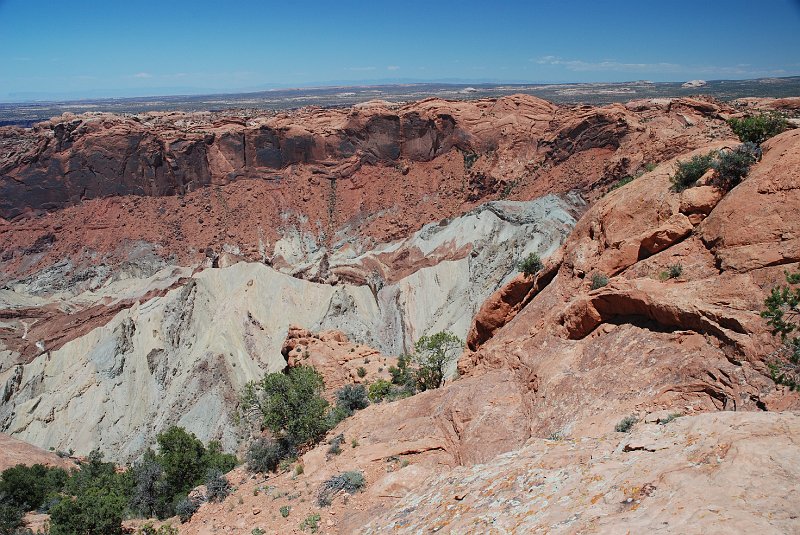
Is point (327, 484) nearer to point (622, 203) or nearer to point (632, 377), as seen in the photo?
point (632, 377)

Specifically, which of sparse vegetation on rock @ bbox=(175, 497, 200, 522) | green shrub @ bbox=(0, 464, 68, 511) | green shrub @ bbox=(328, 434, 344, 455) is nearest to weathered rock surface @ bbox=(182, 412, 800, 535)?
green shrub @ bbox=(328, 434, 344, 455)

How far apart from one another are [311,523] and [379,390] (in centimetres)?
991

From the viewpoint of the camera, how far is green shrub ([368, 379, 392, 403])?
21.3m

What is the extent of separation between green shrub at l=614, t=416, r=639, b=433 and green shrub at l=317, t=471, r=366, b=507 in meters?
6.61

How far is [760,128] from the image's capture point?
1385 cm

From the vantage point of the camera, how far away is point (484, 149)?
63750mm

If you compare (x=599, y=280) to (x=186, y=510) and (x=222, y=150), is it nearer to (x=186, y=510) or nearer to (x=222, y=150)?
(x=186, y=510)

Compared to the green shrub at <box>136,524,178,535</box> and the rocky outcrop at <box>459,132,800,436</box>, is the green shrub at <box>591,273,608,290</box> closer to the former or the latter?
the rocky outcrop at <box>459,132,800,436</box>

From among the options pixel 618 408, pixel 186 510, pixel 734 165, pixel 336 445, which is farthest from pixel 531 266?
pixel 186 510

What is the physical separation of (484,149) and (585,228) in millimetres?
48721

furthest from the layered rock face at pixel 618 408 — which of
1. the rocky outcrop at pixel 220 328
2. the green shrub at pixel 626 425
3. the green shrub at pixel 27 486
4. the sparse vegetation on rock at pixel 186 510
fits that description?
the green shrub at pixel 27 486

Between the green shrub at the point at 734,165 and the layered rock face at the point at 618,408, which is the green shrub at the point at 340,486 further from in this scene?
the green shrub at the point at 734,165

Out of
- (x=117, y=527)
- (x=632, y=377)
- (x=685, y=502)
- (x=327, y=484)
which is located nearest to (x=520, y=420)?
(x=632, y=377)

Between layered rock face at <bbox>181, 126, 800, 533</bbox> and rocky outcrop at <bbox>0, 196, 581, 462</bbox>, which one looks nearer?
layered rock face at <bbox>181, 126, 800, 533</bbox>
